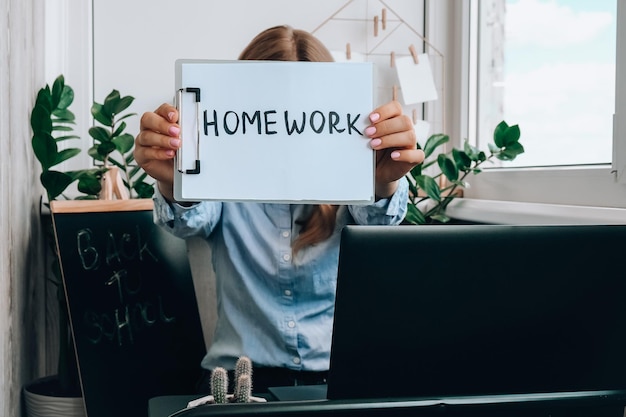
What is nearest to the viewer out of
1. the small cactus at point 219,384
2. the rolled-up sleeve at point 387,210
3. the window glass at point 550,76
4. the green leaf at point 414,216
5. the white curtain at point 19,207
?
the small cactus at point 219,384

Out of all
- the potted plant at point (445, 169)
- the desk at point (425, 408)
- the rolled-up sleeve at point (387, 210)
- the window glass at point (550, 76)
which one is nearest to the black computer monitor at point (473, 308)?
the desk at point (425, 408)

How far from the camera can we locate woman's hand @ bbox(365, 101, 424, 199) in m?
0.85

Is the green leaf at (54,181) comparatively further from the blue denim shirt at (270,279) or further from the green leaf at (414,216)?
the green leaf at (414,216)

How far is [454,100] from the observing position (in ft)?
6.47

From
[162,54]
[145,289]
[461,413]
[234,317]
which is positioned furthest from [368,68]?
[162,54]

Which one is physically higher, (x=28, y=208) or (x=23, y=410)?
(x=28, y=208)

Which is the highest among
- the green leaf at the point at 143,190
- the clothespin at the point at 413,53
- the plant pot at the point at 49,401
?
the clothespin at the point at 413,53

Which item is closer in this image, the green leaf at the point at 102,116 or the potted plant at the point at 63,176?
the potted plant at the point at 63,176

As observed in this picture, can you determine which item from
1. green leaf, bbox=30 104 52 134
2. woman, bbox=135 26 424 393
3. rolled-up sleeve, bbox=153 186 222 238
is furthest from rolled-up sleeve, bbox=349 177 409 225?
green leaf, bbox=30 104 52 134

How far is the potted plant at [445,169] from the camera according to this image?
1.60 metres

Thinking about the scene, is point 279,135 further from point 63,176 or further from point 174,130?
point 63,176

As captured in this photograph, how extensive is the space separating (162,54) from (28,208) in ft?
1.81

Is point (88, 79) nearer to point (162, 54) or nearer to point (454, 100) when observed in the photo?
point (162, 54)

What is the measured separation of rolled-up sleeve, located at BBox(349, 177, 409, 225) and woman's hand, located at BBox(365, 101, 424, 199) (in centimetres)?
5
